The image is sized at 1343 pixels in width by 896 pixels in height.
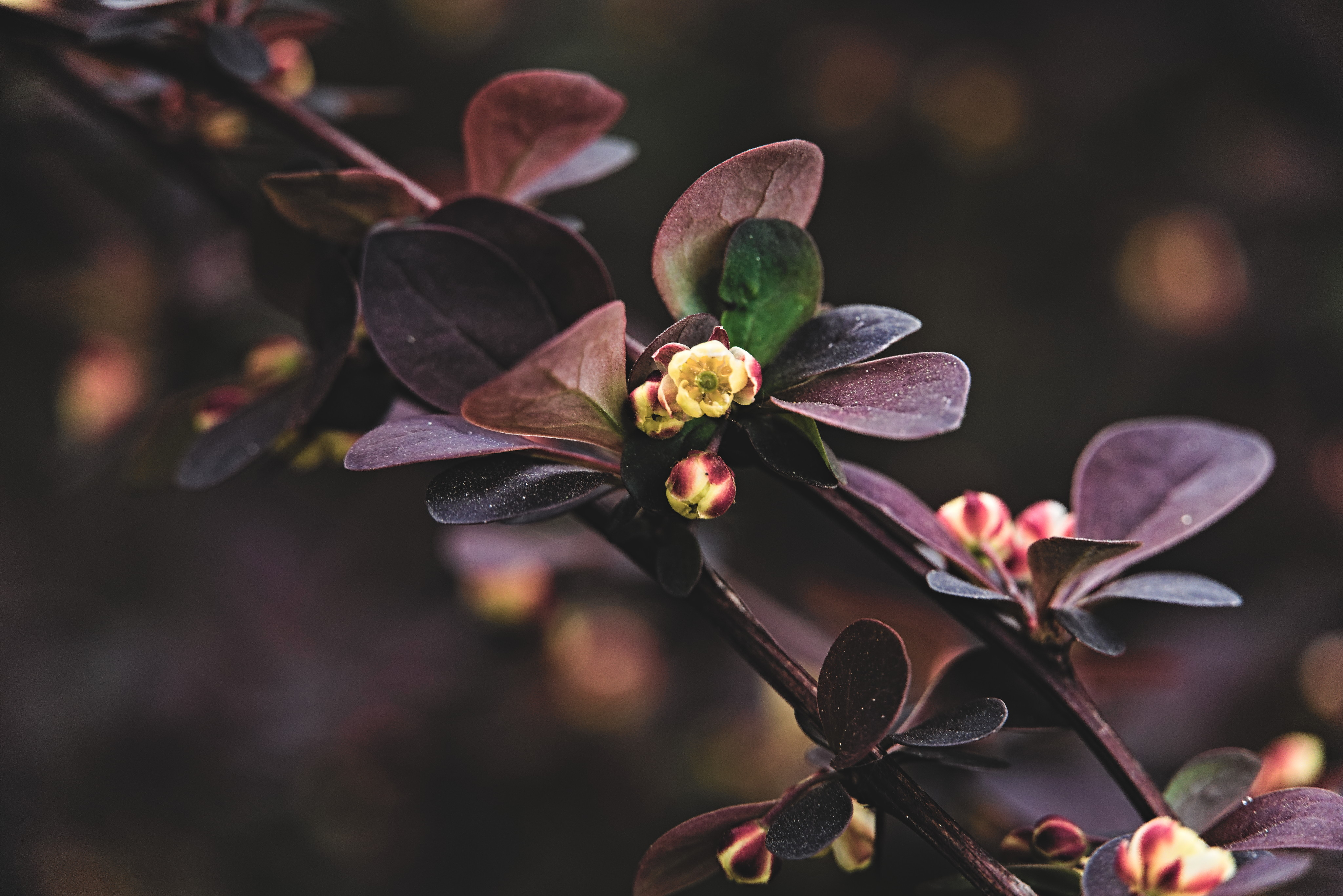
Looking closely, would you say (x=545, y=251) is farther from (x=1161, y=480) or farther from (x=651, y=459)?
(x=1161, y=480)

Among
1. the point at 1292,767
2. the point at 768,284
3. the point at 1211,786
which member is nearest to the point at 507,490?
the point at 768,284

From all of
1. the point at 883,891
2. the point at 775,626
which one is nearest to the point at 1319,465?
the point at 883,891

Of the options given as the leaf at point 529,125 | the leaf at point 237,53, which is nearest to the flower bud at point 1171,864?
the leaf at point 529,125

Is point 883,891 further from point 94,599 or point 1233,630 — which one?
point 94,599

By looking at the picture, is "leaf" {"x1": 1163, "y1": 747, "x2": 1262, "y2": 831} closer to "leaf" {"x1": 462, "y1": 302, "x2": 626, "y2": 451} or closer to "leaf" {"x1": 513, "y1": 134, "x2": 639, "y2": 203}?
"leaf" {"x1": 462, "y1": 302, "x2": 626, "y2": 451}

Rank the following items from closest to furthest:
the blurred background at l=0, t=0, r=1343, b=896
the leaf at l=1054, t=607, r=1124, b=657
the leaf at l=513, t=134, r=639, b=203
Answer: the leaf at l=1054, t=607, r=1124, b=657 → the leaf at l=513, t=134, r=639, b=203 → the blurred background at l=0, t=0, r=1343, b=896

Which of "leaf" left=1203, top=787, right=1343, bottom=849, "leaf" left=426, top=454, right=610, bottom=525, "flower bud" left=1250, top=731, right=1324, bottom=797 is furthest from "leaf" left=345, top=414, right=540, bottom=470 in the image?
"flower bud" left=1250, top=731, right=1324, bottom=797

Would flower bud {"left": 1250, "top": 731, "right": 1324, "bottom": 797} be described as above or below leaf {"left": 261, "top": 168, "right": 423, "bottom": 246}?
below
